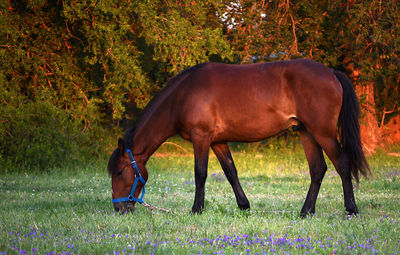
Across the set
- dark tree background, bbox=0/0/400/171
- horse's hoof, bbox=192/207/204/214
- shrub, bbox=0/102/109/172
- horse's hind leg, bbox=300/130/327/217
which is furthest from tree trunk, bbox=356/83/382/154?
horse's hoof, bbox=192/207/204/214

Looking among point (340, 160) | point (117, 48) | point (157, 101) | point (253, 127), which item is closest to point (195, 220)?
point (253, 127)

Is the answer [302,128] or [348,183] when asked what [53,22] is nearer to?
[302,128]

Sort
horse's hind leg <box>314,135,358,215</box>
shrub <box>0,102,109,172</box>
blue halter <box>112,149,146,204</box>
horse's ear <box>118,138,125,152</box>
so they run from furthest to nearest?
shrub <box>0,102,109,172</box> < horse's ear <box>118,138,125,152</box> < blue halter <box>112,149,146,204</box> < horse's hind leg <box>314,135,358,215</box>

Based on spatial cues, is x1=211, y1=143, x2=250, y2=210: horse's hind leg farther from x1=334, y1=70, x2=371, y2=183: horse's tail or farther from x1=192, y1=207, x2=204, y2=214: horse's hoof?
x1=334, y1=70, x2=371, y2=183: horse's tail

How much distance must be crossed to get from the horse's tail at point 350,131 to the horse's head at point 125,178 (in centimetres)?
278

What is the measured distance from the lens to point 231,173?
669 cm

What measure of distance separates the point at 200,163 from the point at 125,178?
1.06 metres

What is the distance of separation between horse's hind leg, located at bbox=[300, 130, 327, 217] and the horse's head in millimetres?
2285

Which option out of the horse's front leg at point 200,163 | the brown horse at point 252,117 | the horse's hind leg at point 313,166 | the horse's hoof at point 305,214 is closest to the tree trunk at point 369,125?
the horse's hind leg at point 313,166

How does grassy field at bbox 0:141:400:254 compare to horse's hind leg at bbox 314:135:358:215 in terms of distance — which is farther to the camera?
horse's hind leg at bbox 314:135:358:215

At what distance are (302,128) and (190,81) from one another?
169 cm

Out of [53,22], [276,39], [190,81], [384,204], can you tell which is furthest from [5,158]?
[384,204]

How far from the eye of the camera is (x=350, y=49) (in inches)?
591

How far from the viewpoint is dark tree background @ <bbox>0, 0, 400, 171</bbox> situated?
11.4 metres
